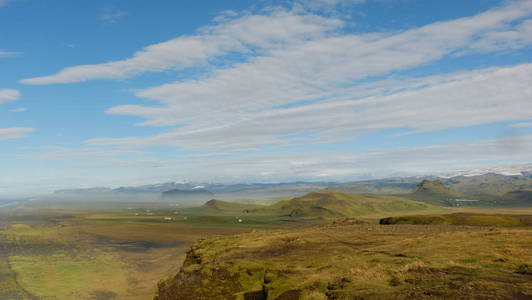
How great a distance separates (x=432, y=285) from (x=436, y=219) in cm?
5848

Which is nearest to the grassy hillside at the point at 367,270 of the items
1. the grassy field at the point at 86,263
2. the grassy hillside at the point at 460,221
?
the grassy hillside at the point at 460,221

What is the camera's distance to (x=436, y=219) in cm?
7100

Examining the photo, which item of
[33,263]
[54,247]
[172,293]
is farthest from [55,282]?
[172,293]

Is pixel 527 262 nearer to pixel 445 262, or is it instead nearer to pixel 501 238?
pixel 445 262

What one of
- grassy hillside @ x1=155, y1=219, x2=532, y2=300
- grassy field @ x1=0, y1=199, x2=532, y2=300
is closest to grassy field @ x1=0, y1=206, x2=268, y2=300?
grassy field @ x1=0, y1=199, x2=532, y2=300

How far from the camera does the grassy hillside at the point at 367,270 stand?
60.3 ft

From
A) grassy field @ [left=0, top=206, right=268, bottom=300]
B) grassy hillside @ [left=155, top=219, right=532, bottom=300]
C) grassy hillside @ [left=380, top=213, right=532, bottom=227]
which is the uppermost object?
grassy hillside @ [left=155, top=219, right=532, bottom=300]

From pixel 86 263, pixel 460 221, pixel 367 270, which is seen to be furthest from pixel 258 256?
pixel 86 263

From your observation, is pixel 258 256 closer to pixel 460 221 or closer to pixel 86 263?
pixel 460 221

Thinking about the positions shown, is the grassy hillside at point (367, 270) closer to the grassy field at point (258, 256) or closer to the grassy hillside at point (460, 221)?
the grassy field at point (258, 256)

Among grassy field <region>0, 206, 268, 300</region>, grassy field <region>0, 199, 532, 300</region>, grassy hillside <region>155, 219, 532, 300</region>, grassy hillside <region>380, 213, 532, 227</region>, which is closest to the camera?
grassy hillside <region>155, 219, 532, 300</region>

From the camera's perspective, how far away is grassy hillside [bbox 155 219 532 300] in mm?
18375

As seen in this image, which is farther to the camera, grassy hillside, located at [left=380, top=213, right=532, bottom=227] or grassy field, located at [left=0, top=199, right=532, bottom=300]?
grassy hillside, located at [left=380, top=213, right=532, bottom=227]

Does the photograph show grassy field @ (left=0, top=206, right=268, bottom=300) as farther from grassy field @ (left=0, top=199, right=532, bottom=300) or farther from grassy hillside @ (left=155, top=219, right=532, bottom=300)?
grassy hillside @ (left=155, top=219, right=532, bottom=300)
